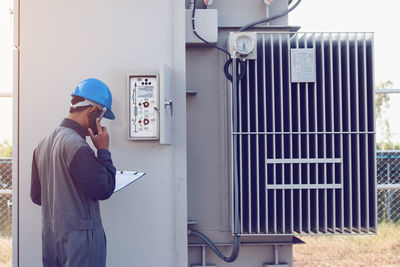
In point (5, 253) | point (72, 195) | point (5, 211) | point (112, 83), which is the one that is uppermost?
point (112, 83)

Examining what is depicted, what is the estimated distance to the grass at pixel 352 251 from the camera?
161 inches

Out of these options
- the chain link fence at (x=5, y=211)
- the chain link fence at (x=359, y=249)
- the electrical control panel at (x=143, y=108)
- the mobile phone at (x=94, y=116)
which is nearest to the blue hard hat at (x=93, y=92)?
the mobile phone at (x=94, y=116)

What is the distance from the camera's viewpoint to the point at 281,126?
238 cm

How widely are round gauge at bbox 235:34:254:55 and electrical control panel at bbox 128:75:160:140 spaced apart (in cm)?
61

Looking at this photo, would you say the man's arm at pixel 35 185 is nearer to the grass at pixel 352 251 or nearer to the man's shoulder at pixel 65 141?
the man's shoulder at pixel 65 141

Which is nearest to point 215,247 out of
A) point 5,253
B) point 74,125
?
point 74,125

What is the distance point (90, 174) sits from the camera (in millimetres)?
1573

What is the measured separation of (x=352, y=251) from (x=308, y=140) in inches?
Answer: 102

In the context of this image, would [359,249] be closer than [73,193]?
No

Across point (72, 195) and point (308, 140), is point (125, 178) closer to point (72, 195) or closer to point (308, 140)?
point (72, 195)

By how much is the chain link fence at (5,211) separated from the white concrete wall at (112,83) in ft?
3.13

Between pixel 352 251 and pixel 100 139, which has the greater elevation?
pixel 100 139

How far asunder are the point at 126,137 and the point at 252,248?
1282mm

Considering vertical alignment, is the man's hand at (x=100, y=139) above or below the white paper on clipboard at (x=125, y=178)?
above
